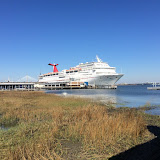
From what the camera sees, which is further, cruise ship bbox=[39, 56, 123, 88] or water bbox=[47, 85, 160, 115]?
cruise ship bbox=[39, 56, 123, 88]

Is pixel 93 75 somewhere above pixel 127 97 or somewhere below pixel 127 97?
above

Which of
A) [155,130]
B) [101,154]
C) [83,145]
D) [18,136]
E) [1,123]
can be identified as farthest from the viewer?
[1,123]

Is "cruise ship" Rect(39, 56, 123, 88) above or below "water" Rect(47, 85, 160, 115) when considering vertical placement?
above

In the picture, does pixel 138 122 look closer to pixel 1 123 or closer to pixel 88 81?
pixel 1 123

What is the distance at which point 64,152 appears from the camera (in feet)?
15.5

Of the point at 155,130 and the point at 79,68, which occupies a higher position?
the point at 79,68

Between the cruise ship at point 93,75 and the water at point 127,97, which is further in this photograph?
the cruise ship at point 93,75

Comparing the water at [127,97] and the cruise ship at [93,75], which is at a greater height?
the cruise ship at [93,75]

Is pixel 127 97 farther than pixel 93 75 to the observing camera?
No

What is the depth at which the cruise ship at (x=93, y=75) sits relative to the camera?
69.1m

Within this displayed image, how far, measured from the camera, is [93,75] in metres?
70.7

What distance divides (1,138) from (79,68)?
244ft

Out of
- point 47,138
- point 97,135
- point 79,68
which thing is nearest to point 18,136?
point 47,138

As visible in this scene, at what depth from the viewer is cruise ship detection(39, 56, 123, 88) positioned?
6906cm
